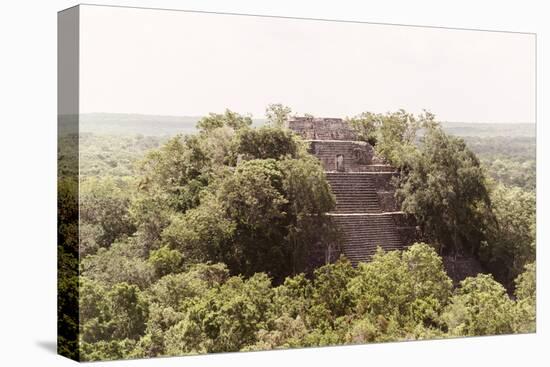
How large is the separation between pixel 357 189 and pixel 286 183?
1090mm

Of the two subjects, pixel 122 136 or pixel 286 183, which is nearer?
pixel 122 136

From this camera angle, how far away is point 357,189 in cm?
1619

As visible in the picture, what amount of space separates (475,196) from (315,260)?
8.78 ft

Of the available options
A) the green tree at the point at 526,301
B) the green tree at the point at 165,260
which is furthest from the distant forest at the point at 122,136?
the green tree at the point at 526,301

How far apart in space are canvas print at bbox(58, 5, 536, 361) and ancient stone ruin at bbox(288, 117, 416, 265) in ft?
0.08

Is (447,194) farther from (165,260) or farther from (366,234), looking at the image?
(165,260)

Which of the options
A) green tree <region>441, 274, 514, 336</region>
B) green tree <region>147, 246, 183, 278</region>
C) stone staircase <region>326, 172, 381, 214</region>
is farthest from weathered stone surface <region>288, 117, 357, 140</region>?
green tree <region>441, 274, 514, 336</region>

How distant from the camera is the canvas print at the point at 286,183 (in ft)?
47.1

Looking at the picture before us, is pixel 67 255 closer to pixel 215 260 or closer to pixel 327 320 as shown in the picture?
pixel 215 260

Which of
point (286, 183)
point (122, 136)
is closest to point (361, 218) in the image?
point (286, 183)

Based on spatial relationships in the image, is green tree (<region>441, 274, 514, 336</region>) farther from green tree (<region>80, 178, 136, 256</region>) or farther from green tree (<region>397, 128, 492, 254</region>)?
green tree (<region>80, 178, 136, 256</region>)

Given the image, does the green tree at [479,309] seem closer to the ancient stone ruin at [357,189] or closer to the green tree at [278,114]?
the ancient stone ruin at [357,189]

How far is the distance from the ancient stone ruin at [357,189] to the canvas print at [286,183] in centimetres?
3

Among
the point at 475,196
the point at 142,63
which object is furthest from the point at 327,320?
the point at 142,63
